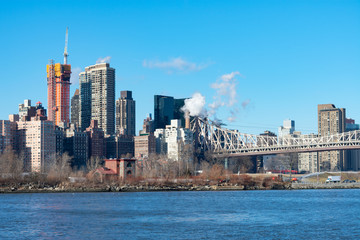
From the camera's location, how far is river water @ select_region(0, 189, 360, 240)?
48.0 metres

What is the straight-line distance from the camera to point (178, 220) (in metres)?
57.1

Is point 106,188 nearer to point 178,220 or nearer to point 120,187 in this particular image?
point 120,187

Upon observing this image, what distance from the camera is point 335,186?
125625mm

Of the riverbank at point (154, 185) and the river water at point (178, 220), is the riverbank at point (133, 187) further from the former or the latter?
the river water at point (178, 220)

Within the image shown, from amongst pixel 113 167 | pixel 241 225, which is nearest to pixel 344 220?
pixel 241 225

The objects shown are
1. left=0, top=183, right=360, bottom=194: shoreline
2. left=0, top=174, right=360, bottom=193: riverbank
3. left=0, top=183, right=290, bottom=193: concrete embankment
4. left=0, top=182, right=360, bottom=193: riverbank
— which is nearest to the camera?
left=0, top=183, right=360, bottom=194: shoreline

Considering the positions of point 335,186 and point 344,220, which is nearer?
point 344,220

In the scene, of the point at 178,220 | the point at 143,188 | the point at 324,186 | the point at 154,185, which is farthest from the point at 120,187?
the point at 178,220

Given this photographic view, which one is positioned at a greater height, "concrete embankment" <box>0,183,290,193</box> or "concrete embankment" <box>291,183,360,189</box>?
"concrete embankment" <box>0,183,290,193</box>

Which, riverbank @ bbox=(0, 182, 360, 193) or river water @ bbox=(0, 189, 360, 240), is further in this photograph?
riverbank @ bbox=(0, 182, 360, 193)

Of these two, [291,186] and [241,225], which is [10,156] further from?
[241,225]

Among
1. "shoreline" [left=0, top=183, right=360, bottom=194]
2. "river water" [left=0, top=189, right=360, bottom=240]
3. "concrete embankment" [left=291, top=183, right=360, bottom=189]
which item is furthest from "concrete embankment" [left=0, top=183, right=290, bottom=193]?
"river water" [left=0, top=189, right=360, bottom=240]

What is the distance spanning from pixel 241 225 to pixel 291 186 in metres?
72.9

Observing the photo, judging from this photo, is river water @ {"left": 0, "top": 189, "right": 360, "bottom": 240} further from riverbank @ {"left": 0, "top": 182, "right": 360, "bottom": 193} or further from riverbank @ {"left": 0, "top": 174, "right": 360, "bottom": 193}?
riverbank @ {"left": 0, "top": 174, "right": 360, "bottom": 193}
